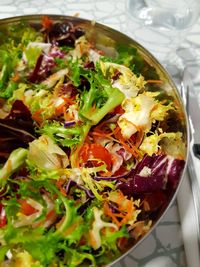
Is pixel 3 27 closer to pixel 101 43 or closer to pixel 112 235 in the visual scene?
pixel 101 43

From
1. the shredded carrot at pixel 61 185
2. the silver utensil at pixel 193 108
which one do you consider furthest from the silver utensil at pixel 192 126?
the shredded carrot at pixel 61 185

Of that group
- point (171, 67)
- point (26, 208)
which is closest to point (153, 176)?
point (26, 208)

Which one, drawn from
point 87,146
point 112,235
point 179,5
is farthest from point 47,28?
point 112,235

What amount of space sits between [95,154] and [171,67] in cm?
48

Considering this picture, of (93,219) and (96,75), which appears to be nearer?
(93,219)

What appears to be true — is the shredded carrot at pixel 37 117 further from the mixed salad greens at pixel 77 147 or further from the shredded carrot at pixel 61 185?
the shredded carrot at pixel 61 185

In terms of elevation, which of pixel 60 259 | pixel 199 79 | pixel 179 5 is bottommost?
pixel 60 259

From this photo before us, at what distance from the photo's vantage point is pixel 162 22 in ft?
4.23

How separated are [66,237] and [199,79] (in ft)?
2.17

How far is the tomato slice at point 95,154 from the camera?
796 mm

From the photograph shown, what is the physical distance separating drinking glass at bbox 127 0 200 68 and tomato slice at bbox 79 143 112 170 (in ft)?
1.61

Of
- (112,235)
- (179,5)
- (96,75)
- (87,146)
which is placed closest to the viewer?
(112,235)

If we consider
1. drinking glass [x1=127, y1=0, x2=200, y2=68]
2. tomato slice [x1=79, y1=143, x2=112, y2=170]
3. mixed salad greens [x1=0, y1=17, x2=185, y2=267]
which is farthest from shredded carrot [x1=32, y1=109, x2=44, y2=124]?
drinking glass [x1=127, y1=0, x2=200, y2=68]

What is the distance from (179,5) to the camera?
133cm
